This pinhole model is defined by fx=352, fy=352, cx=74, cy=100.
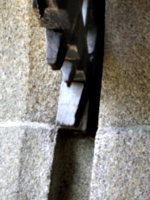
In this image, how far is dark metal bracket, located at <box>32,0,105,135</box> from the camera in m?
0.65

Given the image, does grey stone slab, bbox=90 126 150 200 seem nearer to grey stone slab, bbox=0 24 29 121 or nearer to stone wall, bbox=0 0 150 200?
stone wall, bbox=0 0 150 200

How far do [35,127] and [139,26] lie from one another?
0.31m

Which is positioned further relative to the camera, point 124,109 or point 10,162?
point 10,162

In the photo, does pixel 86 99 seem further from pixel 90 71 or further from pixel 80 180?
pixel 80 180

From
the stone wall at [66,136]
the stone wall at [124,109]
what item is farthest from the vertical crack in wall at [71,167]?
the stone wall at [124,109]

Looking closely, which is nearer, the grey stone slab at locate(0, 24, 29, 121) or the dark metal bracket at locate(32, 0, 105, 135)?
the dark metal bracket at locate(32, 0, 105, 135)

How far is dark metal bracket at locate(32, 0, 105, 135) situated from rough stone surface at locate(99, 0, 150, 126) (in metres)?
0.06

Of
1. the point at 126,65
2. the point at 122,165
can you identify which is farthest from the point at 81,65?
the point at 122,165

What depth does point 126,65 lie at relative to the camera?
681 millimetres

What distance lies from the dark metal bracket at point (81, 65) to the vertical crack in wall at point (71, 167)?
0.12ft

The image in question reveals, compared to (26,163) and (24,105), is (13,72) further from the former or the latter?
(26,163)

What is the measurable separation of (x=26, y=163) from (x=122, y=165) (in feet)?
0.74

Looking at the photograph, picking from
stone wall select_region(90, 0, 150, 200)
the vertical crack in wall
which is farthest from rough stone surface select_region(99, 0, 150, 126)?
the vertical crack in wall

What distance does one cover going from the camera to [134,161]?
0.64 metres
